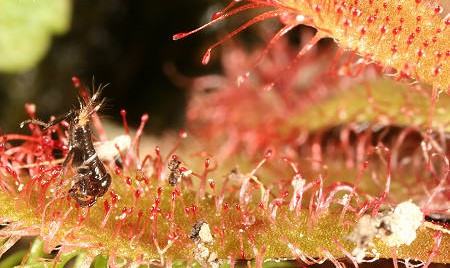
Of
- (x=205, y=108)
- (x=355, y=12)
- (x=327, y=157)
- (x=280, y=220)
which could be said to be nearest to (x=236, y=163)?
(x=327, y=157)

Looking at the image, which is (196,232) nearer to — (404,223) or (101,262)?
(101,262)

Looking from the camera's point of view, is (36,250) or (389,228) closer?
(389,228)

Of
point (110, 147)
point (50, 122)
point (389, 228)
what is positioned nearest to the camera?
point (389, 228)

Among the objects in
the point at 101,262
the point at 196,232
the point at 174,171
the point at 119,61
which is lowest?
the point at 101,262

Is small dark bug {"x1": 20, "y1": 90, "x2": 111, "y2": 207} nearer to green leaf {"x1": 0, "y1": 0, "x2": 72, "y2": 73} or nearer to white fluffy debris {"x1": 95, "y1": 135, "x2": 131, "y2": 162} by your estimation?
white fluffy debris {"x1": 95, "y1": 135, "x2": 131, "y2": 162}

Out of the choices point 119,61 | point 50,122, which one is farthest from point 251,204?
point 119,61

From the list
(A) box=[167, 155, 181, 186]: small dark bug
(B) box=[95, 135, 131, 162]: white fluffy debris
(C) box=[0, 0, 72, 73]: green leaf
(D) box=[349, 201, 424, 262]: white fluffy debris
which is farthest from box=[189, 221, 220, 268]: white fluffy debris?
(C) box=[0, 0, 72, 73]: green leaf

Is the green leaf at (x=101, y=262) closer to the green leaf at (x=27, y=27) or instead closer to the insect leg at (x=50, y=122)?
the insect leg at (x=50, y=122)

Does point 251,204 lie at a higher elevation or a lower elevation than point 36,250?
higher
